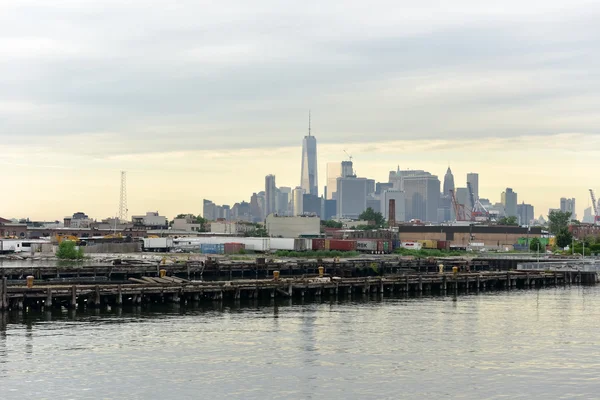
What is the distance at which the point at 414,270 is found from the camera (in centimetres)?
13862

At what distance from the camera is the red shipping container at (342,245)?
19288 cm

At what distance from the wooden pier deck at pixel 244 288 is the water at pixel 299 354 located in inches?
99.3

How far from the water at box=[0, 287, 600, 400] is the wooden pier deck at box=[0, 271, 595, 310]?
8.27ft

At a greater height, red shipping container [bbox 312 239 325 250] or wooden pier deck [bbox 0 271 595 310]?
red shipping container [bbox 312 239 325 250]

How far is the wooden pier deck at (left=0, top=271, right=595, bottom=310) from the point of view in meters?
70.4

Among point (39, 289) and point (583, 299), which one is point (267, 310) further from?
point (583, 299)

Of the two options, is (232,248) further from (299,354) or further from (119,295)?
(299,354)

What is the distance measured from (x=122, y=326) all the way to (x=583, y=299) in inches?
2015

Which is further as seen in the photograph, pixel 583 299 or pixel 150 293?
pixel 583 299

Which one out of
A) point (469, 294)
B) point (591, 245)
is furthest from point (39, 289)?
point (591, 245)

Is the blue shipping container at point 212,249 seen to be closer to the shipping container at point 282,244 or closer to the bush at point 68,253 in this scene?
the shipping container at point 282,244

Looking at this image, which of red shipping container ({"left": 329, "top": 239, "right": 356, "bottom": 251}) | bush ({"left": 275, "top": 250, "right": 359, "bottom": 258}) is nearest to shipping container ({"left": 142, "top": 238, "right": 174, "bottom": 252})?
bush ({"left": 275, "top": 250, "right": 359, "bottom": 258})

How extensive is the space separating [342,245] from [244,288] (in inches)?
4430

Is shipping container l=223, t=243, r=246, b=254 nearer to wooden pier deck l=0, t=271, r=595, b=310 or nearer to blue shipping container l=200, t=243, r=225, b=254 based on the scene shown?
blue shipping container l=200, t=243, r=225, b=254
